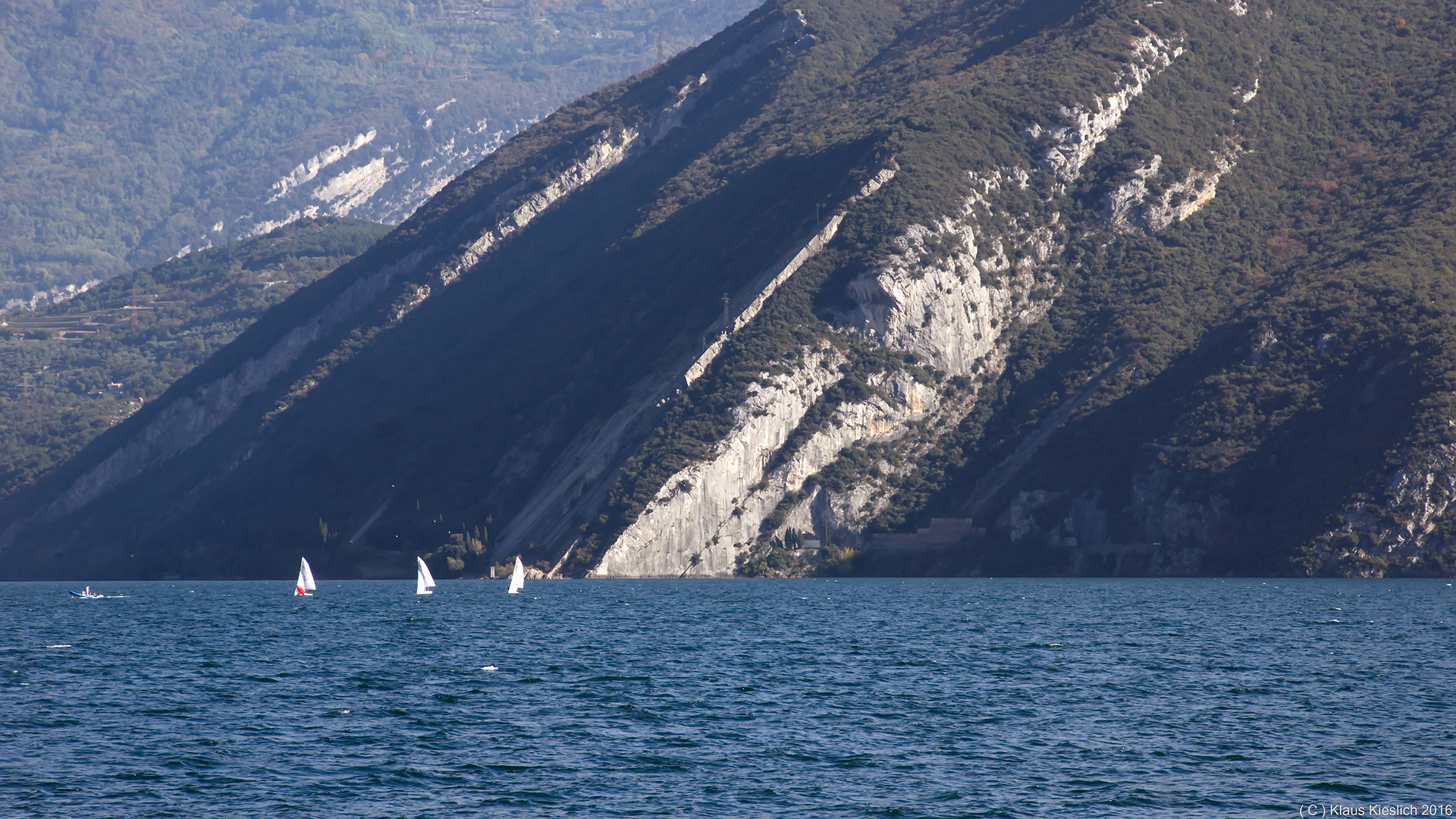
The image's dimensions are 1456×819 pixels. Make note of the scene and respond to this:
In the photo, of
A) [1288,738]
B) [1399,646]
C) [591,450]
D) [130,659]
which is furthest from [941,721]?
[591,450]

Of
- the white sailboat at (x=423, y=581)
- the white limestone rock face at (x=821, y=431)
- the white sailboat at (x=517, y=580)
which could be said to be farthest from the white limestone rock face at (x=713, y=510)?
the white sailboat at (x=423, y=581)

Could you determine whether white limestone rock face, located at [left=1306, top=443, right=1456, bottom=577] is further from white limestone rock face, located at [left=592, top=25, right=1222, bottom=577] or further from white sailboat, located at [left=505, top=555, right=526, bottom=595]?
white sailboat, located at [left=505, top=555, right=526, bottom=595]

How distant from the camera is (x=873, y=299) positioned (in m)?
194

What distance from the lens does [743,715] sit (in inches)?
2210

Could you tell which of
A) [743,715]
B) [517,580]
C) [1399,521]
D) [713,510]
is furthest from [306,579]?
[1399,521]

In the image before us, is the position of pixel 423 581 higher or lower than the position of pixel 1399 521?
lower

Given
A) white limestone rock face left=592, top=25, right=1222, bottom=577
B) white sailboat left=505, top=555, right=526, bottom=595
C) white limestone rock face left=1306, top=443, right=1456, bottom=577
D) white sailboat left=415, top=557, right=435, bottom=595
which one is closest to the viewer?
white sailboat left=415, top=557, right=435, bottom=595

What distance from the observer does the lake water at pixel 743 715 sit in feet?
138

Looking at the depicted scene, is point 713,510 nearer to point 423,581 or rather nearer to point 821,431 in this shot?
point 821,431

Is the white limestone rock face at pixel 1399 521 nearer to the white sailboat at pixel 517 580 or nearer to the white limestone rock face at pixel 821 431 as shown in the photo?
the white limestone rock face at pixel 821 431

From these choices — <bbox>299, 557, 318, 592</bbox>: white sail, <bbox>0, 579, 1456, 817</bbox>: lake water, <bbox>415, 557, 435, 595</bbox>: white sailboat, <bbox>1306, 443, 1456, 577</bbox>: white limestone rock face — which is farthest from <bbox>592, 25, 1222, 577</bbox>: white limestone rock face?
<bbox>0, 579, 1456, 817</bbox>: lake water

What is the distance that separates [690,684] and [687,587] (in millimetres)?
87042

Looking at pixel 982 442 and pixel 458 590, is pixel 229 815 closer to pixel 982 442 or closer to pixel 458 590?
pixel 458 590

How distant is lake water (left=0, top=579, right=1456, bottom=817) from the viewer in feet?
138
